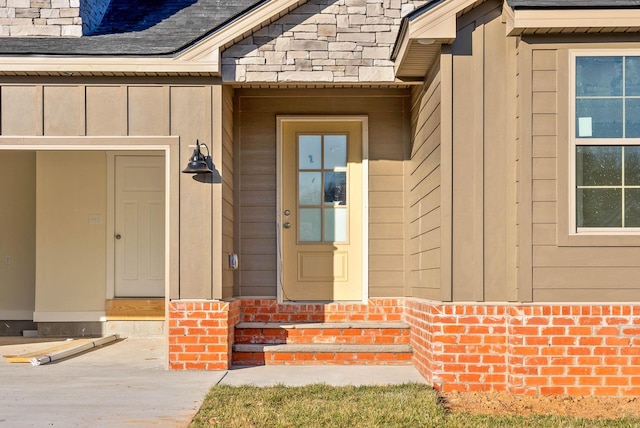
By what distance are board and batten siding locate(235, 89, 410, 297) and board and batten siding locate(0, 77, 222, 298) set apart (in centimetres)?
104

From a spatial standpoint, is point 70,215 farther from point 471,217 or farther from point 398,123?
point 471,217

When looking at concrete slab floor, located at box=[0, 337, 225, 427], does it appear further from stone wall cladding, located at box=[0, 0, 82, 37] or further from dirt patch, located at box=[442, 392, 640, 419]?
stone wall cladding, located at box=[0, 0, 82, 37]

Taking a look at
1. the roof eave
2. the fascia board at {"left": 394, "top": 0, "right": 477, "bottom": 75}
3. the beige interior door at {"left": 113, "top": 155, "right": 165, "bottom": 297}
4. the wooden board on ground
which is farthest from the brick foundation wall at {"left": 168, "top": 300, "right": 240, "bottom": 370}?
the roof eave

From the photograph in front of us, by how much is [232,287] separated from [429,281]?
2.19m

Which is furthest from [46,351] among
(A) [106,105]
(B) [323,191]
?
(B) [323,191]

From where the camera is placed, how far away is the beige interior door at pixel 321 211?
26.7ft

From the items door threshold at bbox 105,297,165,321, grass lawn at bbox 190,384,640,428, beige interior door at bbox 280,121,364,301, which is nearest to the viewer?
grass lawn at bbox 190,384,640,428

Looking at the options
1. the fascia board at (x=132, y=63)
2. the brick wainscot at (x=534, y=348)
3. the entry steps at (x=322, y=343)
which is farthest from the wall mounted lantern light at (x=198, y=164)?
the brick wainscot at (x=534, y=348)

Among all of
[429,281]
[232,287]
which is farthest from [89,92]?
[429,281]

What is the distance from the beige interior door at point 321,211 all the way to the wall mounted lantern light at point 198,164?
130cm

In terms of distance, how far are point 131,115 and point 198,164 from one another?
2.73 feet

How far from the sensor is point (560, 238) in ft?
19.8

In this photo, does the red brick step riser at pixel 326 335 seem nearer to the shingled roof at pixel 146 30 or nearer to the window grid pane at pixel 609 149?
the window grid pane at pixel 609 149

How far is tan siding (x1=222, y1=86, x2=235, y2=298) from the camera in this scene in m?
7.30
